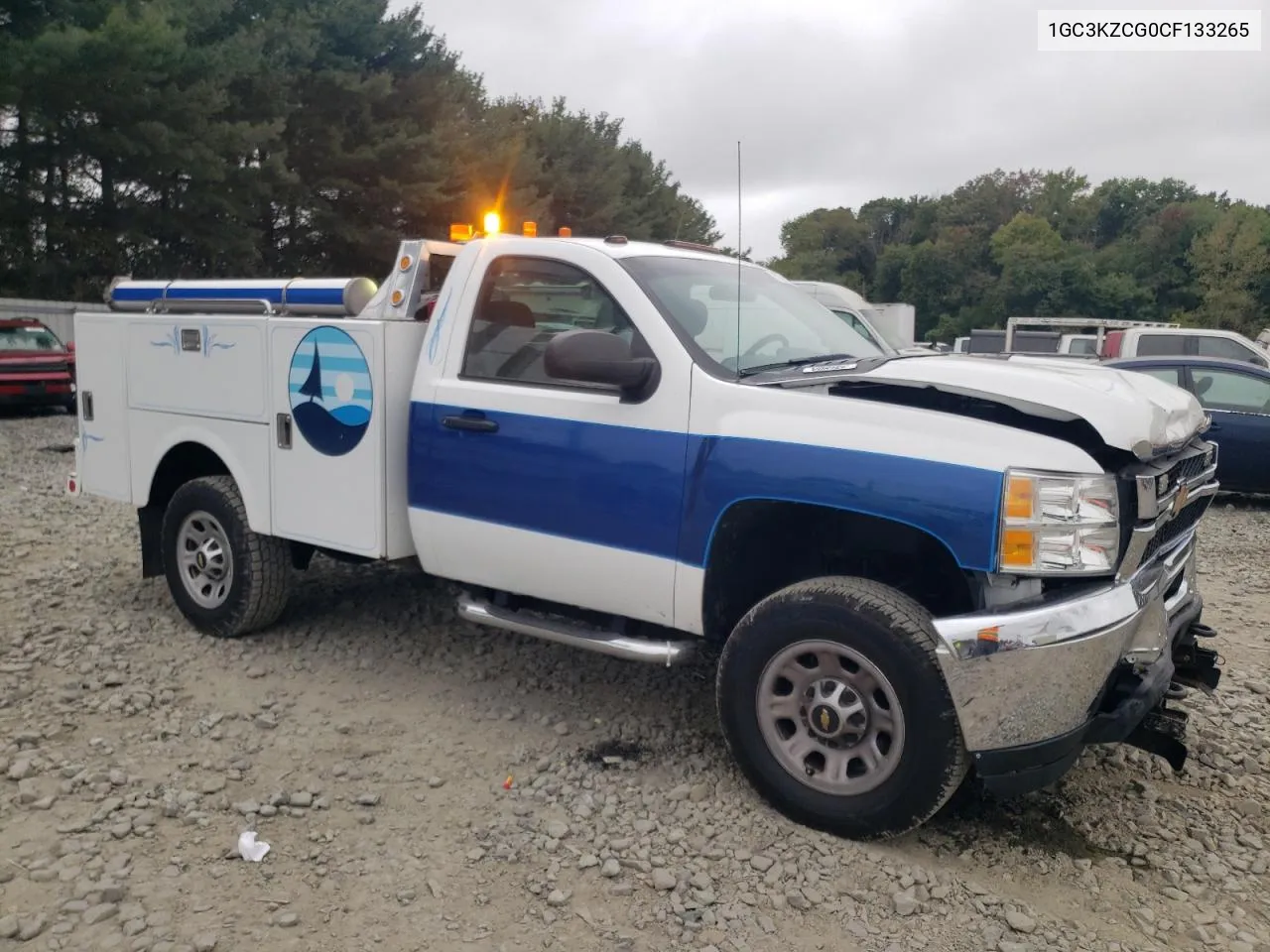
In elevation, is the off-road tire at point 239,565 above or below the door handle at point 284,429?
below

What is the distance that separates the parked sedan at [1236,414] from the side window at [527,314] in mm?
7122

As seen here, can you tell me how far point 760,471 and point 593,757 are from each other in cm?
143

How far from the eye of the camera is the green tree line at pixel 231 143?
19797 millimetres

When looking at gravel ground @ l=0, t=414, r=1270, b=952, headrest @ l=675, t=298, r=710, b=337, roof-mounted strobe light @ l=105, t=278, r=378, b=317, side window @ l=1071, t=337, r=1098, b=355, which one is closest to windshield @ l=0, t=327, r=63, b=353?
roof-mounted strobe light @ l=105, t=278, r=378, b=317

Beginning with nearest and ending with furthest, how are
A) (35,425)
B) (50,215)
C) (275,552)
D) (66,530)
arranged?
(275,552) < (66,530) < (35,425) < (50,215)

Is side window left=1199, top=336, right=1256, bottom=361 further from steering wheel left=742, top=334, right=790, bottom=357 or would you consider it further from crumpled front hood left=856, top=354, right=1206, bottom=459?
steering wheel left=742, top=334, right=790, bottom=357

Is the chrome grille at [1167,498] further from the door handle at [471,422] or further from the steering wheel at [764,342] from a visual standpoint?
the door handle at [471,422]

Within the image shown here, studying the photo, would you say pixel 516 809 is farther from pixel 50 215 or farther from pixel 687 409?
pixel 50 215

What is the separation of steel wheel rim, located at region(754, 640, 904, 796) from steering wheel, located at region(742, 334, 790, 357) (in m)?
1.24

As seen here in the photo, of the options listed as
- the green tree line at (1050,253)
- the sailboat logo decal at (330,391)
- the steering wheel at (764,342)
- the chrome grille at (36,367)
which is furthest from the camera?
the green tree line at (1050,253)

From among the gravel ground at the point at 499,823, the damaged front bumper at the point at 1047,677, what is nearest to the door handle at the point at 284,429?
the gravel ground at the point at 499,823

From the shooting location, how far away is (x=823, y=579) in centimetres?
377

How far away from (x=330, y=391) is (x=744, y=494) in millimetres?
2152

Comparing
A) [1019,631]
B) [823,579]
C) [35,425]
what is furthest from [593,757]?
[35,425]
